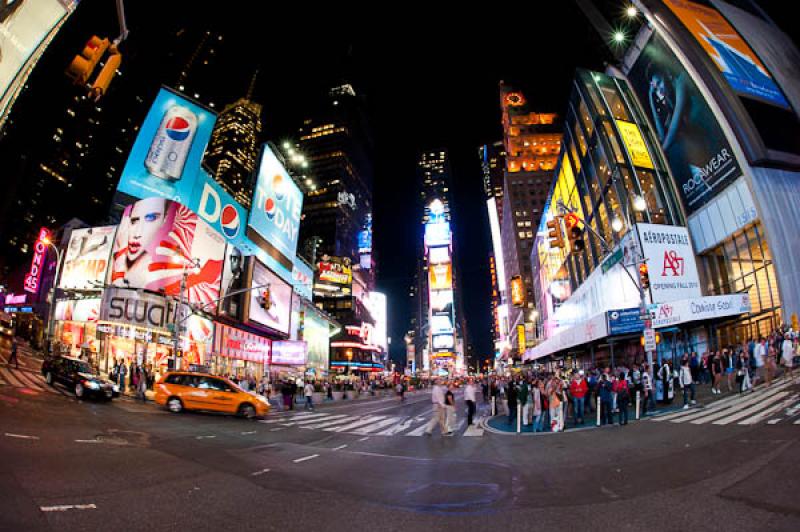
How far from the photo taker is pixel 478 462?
8.93m

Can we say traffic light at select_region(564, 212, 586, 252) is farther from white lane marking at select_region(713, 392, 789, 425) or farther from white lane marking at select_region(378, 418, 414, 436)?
white lane marking at select_region(378, 418, 414, 436)

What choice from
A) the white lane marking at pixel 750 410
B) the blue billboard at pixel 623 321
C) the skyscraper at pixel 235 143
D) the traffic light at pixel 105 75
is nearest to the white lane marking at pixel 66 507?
the traffic light at pixel 105 75

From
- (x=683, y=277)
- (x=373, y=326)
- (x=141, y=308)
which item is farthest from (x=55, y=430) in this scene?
(x=373, y=326)

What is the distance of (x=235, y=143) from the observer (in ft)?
526

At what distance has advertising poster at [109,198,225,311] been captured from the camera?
3039 cm

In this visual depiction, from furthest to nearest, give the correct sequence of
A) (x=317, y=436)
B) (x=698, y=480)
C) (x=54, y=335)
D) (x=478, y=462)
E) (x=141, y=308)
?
1. (x=54, y=335)
2. (x=141, y=308)
3. (x=317, y=436)
4. (x=478, y=462)
5. (x=698, y=480)

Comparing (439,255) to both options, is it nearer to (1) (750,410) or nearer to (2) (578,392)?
(2) (578,392)

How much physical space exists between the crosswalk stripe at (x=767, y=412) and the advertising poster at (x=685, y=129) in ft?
64.0

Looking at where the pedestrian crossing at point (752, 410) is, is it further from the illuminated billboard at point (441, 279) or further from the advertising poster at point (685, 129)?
the illuminated billboard at point (441, 279)

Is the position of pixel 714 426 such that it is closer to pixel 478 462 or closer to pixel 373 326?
pixel 478 462

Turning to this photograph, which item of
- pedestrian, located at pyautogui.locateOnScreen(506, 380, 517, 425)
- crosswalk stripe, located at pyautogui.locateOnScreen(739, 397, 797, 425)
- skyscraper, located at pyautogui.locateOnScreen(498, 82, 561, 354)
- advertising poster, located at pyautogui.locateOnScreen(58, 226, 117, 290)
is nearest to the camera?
crosswalk stripe, located at pyautogui.locateOnScreen(739, 397, 797, 425)

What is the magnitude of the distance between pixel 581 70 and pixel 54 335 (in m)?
52.7

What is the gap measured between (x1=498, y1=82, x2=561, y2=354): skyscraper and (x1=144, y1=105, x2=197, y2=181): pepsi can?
66.6m

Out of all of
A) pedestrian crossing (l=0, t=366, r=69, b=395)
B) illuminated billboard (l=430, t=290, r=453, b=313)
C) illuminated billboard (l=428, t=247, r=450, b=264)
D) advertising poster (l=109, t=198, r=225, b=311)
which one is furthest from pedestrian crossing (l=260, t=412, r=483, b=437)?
illuminated billboard (l=428, t=247, r=450, b=264)
